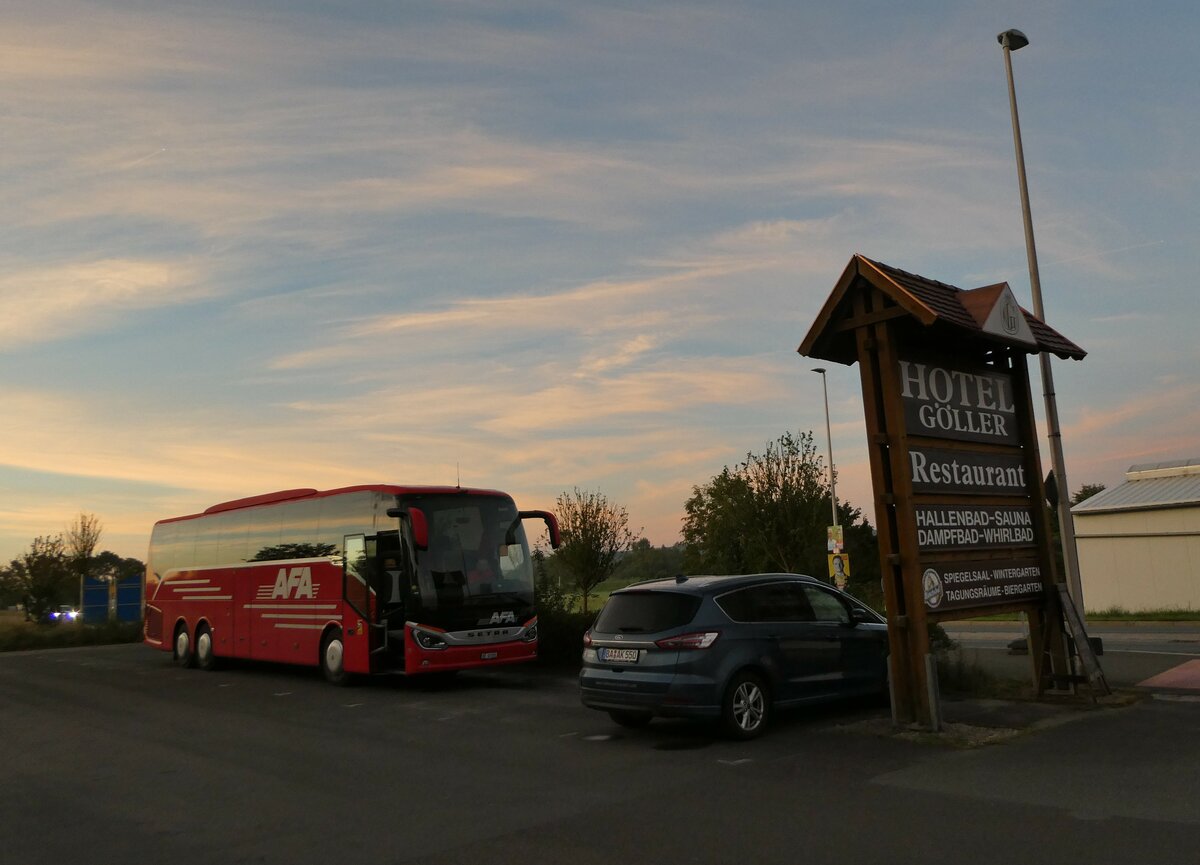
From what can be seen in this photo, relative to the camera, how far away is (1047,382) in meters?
15.4

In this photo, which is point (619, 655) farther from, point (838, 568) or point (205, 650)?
point (838, 568)

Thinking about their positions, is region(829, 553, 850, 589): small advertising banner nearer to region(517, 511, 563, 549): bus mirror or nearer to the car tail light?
region(517, 511, 563, 549): bus mirror

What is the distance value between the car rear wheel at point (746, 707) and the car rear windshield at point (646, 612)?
0.84 metres

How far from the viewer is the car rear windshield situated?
10148 mm

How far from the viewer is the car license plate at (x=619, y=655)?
33.4 feet

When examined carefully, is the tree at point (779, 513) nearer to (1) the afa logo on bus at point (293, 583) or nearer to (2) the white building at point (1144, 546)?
(2) the white building at point (1144, 546)

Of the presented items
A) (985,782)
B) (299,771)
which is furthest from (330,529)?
(985,782)

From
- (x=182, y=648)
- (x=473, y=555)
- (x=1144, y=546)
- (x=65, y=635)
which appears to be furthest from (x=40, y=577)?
(x=1144, y=546)

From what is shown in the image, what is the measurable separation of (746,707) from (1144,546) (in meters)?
31.9

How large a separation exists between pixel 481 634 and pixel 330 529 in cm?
354

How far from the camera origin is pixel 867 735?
10016 millimetres

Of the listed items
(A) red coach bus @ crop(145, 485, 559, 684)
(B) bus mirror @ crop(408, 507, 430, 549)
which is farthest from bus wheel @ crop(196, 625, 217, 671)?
(B) bus mirror @ crop(408, 507, 430, 549)

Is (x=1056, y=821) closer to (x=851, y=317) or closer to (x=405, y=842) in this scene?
(x=405, y=842)

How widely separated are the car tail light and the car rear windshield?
17 centimetres
